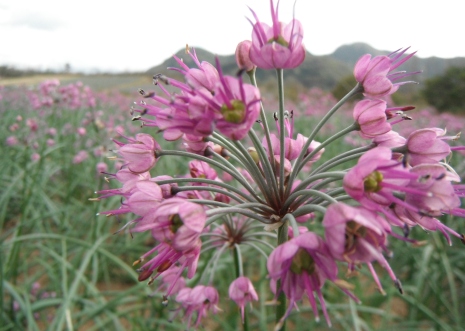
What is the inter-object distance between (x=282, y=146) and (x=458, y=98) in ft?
65.5

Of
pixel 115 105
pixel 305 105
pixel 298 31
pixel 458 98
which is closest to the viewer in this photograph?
pixel 298 31

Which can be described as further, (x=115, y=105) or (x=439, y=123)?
(x=115, y=105)

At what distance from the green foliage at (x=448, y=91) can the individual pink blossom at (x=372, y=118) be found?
736 inches

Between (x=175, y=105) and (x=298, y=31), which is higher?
(x=298, y=31)

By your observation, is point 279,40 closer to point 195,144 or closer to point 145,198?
point 195,144

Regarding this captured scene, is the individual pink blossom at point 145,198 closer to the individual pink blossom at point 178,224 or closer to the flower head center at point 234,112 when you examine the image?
the individual pink blossom at point 178,224

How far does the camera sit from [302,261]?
68 centimetres

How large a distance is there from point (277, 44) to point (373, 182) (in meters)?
0.36

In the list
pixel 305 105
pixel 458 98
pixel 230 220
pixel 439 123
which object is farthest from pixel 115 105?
pixel 458 98

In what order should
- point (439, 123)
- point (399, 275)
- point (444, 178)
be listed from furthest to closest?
1. point (439, 123)
2. point (399, 275)
3. point (444, 178)

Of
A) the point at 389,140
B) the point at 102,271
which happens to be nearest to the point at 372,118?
the point at 389,140

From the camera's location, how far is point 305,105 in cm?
825

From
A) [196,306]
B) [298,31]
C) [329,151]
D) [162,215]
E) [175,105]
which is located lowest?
[329,151]

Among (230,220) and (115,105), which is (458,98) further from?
(230,220)
